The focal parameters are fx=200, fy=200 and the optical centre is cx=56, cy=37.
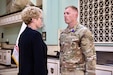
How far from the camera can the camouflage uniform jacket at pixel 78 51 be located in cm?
193

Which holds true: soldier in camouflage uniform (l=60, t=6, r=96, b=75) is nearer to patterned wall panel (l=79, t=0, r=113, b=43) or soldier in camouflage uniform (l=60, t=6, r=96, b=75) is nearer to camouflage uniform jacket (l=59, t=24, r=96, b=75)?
camouflage uniform jacket (l=59, t=24, r=96, b=75)

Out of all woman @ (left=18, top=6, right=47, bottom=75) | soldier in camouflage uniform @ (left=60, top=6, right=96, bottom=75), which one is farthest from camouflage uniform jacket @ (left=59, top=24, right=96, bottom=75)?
woman @ (left=18, top=6, right=47, bottom=75)

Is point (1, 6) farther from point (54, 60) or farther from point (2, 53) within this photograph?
point (54, 60)

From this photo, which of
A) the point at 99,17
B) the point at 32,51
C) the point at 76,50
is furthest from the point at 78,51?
the point at 99,17

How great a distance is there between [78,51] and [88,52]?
0.35 feet

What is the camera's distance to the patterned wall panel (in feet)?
10.8

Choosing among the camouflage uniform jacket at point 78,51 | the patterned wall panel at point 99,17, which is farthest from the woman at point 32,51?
the patterned wall panel at point 99,17

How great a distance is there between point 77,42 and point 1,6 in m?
6.31

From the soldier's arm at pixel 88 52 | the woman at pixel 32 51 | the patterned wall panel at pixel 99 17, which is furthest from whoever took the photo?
the patterned wall panel at pixel 99 17

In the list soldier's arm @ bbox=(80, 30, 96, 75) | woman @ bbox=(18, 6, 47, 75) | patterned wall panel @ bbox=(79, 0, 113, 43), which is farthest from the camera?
patterned wall panel @ bbox=(79, 0, 113, 43)

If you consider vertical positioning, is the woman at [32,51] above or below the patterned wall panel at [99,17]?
Answer: below

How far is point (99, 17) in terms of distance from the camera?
136 inches

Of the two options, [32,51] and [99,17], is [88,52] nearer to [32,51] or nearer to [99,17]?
[32,51]

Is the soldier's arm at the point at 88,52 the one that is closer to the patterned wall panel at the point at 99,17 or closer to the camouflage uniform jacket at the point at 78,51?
the camouflage uniform jacket at the point at 78,51
